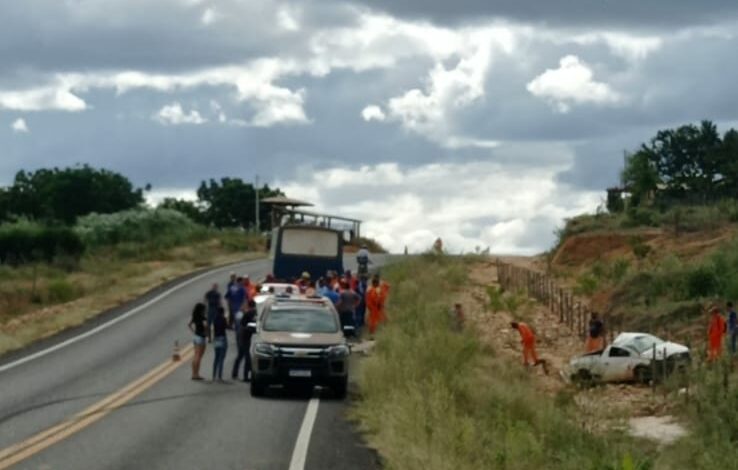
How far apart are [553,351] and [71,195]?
10997 centimetres

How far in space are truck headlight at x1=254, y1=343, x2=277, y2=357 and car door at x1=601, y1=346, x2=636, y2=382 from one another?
36.4 ft

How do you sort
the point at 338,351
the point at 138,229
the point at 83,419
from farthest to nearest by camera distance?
the point at 138,229 → the point at 338,351 → the point at 83,419

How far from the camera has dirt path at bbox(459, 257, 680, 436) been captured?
27.6m

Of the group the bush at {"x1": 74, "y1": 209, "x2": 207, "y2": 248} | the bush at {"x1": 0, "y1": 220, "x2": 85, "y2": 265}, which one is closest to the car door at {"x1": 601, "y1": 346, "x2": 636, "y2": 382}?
the bush at {"x1": 0, "y1": 220, "x2": 85, "y2": 265}

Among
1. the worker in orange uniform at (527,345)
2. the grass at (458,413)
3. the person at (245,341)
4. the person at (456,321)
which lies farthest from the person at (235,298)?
the person at (245,341)

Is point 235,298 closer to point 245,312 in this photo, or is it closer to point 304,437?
point 245,312

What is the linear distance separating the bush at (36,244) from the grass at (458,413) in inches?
1928

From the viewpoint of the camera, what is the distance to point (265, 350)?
28.2 metres

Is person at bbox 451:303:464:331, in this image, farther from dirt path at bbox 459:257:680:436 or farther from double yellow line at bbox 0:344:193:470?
double yellow line at bbox 0:344:193:470

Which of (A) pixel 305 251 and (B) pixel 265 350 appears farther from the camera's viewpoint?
(A) pixel 305 251

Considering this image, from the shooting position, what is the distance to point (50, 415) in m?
25.0

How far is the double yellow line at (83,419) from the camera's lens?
65.9ft

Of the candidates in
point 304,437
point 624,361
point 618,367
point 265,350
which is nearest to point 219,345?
point 265,350

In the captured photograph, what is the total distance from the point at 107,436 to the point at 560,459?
649cm
